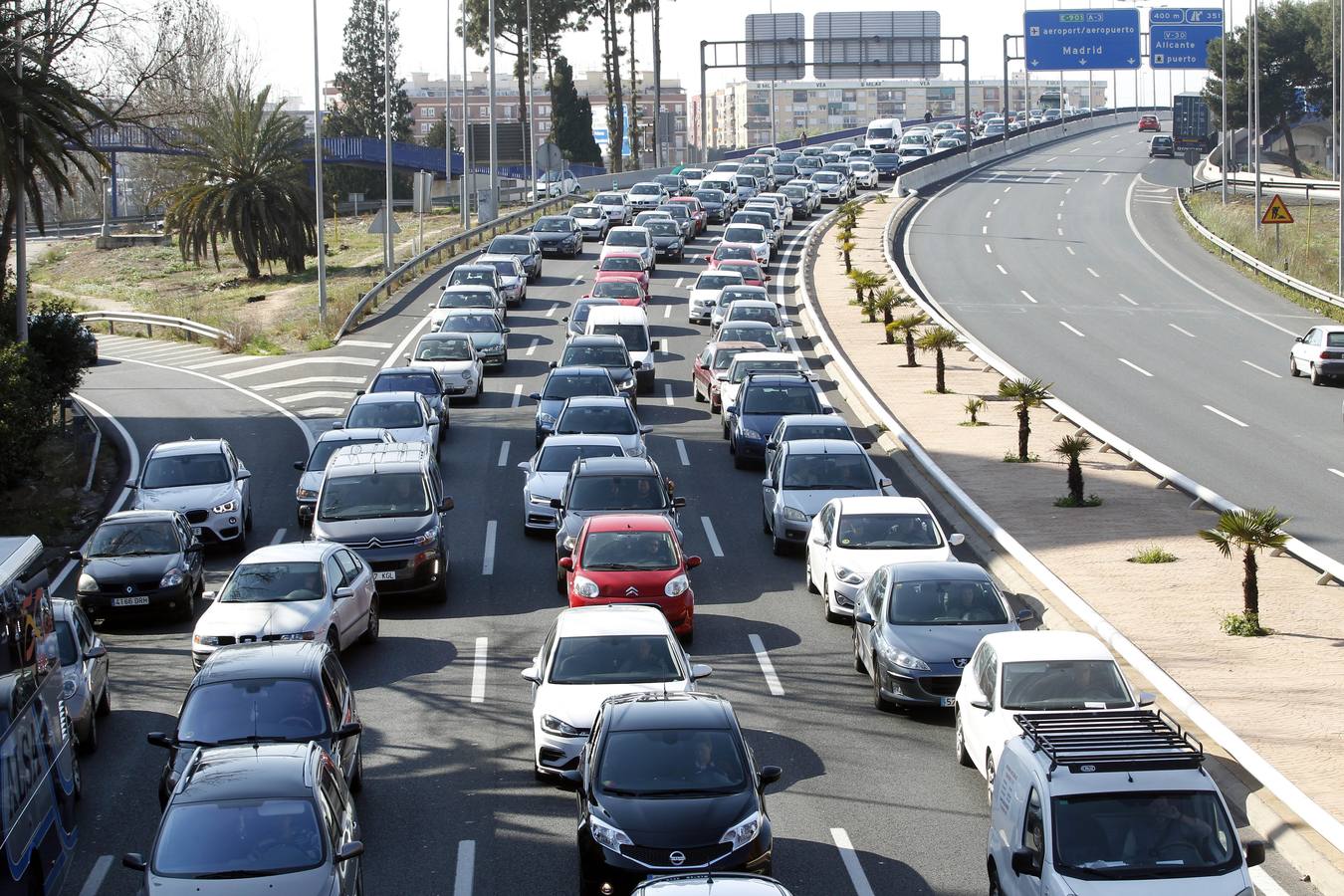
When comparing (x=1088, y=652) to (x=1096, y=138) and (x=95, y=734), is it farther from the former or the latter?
(x=1096, y=138)

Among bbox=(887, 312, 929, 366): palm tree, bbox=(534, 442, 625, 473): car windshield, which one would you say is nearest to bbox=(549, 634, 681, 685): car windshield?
bbox=(534, 442, 625, 473): car windshield

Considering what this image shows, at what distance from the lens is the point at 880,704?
16.9 meters

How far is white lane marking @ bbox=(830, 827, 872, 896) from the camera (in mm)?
12125

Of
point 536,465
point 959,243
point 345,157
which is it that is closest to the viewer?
point 536,465

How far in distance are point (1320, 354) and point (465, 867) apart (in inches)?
1247

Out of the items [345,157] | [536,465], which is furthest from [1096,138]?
[536,465]

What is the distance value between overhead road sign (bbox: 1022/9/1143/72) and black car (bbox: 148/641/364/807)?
8535cm

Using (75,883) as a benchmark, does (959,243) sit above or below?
above

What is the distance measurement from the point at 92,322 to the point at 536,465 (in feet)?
125

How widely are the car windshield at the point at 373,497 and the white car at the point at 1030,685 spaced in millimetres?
9741

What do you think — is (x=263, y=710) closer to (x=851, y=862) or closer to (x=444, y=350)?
(x=851, y=862)

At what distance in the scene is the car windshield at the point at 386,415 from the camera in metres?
28.7

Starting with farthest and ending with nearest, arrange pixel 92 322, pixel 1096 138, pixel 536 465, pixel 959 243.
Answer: pixel 1096 138 < pixel 959 243 < pixel 92 322 < pixel 536 465

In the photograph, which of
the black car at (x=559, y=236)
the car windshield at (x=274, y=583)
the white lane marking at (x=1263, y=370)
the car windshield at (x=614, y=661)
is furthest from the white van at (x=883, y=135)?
the car windshield at (x=614, y=661)
